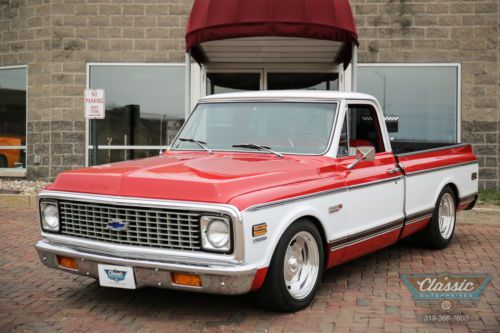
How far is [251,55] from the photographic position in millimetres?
12125

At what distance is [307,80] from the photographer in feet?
41.8

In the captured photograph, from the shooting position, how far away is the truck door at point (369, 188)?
18.2ft

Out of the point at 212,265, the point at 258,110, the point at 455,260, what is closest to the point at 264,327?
the point at 212,265

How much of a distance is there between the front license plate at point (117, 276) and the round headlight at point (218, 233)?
2.13ft

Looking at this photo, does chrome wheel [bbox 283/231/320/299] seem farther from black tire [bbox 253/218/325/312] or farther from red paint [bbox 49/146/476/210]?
red paint [bbox 49/146/476/210]

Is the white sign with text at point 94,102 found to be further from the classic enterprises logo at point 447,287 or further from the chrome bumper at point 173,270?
the classic enterprises logo at point 447,287

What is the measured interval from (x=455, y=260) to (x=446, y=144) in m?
1.71

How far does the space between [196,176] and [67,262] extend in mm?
1296

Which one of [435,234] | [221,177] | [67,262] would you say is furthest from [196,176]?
[435,234]

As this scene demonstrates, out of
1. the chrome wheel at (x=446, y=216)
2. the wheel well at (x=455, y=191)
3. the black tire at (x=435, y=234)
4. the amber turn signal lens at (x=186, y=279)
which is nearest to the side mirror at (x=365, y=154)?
the black tire at (x=435, y=234)

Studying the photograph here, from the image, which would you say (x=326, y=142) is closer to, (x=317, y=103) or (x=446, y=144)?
(x=317, y=103)

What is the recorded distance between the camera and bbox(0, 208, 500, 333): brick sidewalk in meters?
4.63

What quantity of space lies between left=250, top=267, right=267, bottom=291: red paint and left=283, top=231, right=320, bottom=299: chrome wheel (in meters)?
0.35

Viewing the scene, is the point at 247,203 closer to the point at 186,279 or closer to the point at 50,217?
the point at 186,279
